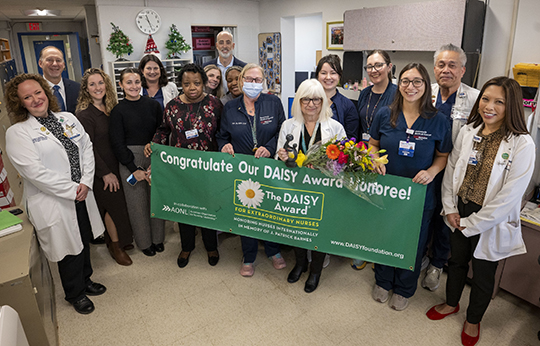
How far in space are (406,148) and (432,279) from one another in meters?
1.25

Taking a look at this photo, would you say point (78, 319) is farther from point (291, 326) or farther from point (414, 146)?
point (414, 146)

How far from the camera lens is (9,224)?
237cm

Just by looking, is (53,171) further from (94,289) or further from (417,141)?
(417,141)

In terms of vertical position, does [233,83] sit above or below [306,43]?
below

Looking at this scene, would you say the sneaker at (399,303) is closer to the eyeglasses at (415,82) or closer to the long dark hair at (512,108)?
the long dark hair at (512,108)

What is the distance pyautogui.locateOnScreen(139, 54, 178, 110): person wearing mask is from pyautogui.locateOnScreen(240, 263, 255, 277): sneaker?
1.71 m

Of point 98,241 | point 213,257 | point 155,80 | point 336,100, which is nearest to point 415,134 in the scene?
point 336,100

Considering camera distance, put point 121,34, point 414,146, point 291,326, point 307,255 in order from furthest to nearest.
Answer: point 121,34 < point 307,255 < point 291,326 < point 414,146

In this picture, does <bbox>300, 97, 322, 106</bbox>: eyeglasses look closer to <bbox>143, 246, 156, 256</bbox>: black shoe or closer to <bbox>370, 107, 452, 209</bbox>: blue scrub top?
<bbox>370, 107, 452, 209</bbox>: blue scrub top

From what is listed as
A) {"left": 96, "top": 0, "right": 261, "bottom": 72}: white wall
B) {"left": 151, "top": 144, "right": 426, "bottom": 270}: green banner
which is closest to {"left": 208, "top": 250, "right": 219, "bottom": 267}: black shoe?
{"left": 151, "top": 144, "right": 426, "bottom": 270}: green banner

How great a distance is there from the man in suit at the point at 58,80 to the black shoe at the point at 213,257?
211 cm

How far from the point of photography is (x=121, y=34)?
23.5 ft

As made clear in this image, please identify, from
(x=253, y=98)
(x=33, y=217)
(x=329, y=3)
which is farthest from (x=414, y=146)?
(x=329, y=3)

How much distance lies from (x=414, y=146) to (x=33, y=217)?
102 inches
